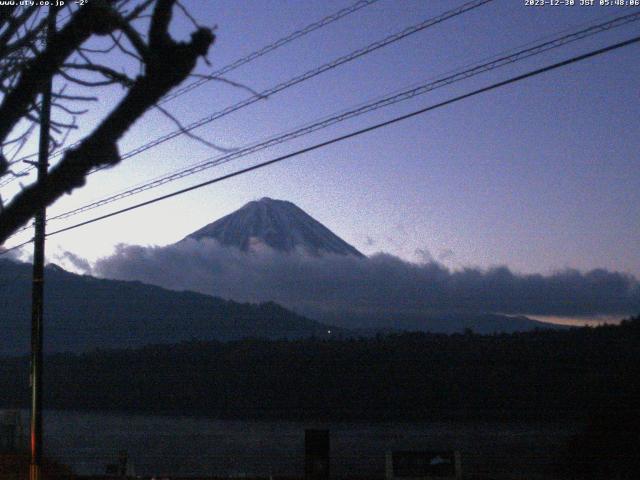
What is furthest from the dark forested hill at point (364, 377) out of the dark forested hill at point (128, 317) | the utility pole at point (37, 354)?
the dark forested hill at point (128, 317)

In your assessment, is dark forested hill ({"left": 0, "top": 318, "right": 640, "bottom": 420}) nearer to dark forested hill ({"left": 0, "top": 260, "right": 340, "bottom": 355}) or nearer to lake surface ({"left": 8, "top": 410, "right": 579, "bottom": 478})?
lake surface ({"left": 8, "top": 410, "right": 579, "bottom": 478})

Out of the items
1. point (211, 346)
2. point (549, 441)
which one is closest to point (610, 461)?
point (549, 441)

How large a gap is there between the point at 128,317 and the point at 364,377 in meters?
105

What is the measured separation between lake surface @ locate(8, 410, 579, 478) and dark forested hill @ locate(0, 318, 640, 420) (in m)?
2.65

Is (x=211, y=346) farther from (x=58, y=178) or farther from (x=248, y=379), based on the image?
(x=58, y=178)

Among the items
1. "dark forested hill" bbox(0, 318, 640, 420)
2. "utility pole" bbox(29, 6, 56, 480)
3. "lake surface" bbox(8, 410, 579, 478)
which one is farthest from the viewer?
"dark forested hill" bbox(0, 318, 640, 420)

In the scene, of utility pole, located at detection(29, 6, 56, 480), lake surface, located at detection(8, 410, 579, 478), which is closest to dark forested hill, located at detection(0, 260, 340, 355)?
lake surface, located at detection(8, 410, 579, 478)

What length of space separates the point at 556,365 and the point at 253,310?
393 ft

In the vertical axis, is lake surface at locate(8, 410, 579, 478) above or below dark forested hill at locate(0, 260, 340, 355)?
below

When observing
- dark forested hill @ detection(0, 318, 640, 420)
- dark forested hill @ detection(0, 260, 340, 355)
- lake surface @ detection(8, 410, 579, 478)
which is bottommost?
lake surface @ detection(8, 410, 579, 478)

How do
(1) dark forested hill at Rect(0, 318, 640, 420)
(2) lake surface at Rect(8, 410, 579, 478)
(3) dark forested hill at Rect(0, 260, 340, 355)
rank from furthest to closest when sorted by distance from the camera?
(3) dark forested hill at Rect(0, 260, 340, 355) < (1) dark forested hill at Rect(0, 318, 640, 420) < (2) lake surface at Rect(8, 410, 579, 478)

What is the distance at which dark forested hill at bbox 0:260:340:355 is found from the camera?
140 metres

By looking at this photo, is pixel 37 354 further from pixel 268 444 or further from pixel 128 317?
pixel 128 317

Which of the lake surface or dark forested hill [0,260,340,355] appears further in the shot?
dark forested hill [0,260,340,355]
